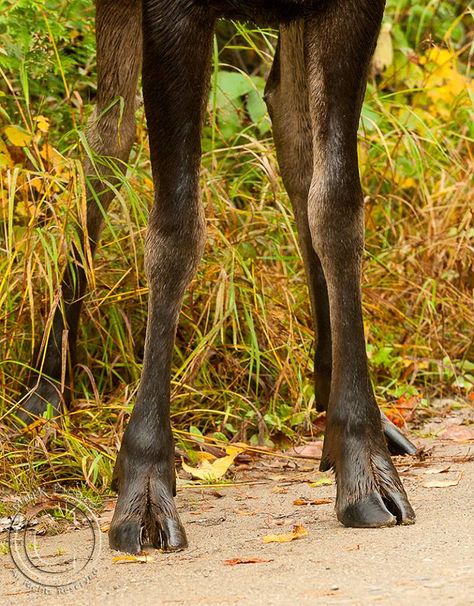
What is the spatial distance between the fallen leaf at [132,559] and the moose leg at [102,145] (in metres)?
1.72

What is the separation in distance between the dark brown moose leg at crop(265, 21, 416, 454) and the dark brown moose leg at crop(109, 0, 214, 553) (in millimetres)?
1022

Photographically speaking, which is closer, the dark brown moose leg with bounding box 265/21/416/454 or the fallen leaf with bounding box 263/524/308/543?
the fallen leaf with bounding box 263/524/308/543

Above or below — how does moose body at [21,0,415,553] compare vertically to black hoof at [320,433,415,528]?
above

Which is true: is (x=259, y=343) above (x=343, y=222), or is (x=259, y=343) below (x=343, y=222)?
below

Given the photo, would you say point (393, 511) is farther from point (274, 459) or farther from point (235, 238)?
point (235, 238)

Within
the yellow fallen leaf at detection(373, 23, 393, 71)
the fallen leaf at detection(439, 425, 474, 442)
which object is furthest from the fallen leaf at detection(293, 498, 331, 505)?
the yellow fallen leaf at detection(373, 23, 393, 71)

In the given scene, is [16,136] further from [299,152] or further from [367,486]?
[367,486]

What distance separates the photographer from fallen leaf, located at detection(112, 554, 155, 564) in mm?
3361

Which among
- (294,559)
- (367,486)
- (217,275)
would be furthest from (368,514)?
(217,275)

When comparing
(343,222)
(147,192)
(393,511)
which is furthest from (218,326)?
(393,511)

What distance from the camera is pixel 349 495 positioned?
364cm

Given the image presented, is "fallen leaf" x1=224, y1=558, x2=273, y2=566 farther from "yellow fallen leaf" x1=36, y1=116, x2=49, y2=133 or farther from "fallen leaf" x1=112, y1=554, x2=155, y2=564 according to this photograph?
"yellow fallen leaf" x1=36, y1=116, x2=49, y2=133

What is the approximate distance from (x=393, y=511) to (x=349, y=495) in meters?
0.14

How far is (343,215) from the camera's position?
3.94 m
